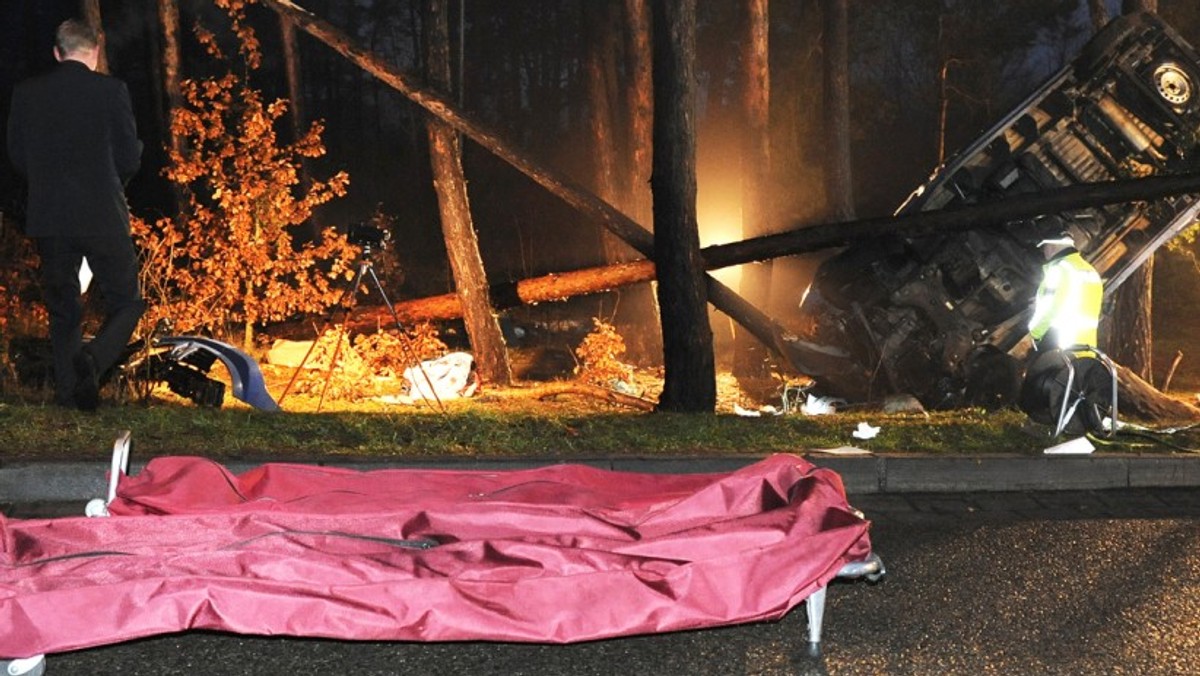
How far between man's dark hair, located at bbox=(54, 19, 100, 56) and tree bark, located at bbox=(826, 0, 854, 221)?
11.7 metres

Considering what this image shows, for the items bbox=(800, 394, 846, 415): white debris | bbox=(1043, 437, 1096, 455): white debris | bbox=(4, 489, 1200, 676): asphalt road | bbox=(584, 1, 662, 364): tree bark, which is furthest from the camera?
bbox=(584, 1, 662, 364): tree bark

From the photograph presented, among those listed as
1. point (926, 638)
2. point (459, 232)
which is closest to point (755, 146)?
point (459, 232)

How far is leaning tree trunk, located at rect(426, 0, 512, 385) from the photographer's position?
12.4 metres

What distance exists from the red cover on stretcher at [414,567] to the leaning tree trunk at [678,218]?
5.54 m

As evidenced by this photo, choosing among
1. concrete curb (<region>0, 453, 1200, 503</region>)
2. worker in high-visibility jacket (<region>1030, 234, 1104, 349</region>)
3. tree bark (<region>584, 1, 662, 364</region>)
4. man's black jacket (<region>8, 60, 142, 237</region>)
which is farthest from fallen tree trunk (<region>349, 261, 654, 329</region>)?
man's black jacket (<region>8, 60, 142, 237</region>)

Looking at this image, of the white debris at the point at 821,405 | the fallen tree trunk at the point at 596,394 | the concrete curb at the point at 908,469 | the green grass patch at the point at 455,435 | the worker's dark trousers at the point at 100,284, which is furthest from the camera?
the fallen tree trunk at the point at 596,394

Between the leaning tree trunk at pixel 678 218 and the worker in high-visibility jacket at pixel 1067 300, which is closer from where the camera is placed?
the worker in high-visibility jacket at pixel 1067 300

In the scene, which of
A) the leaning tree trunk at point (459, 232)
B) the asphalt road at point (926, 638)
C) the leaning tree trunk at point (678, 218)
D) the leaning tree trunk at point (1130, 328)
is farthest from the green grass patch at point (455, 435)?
the leaning tree trunk at point (1130, 328)

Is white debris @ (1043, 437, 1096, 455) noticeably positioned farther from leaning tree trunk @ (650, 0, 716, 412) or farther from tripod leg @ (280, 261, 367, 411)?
tripod leg @ (280, 261, 367, 411)

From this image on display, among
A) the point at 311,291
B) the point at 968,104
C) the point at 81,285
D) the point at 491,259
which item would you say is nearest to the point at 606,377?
the point at 311,291

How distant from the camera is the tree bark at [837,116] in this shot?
59.1 feet

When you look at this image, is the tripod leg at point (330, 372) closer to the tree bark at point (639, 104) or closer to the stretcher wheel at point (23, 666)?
the tree bark at point (639, 104)

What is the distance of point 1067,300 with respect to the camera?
8.66 metres

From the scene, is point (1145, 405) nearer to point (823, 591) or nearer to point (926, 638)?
point (926, 638)
